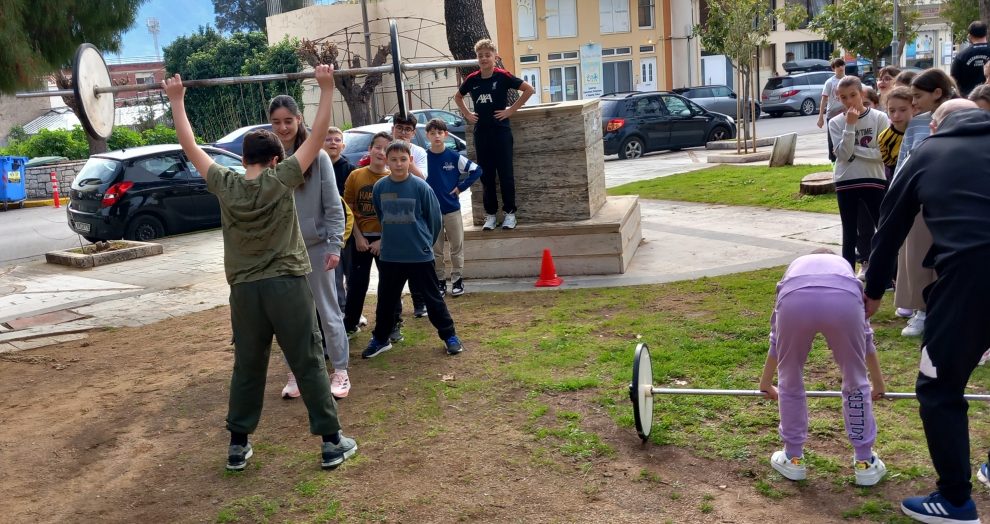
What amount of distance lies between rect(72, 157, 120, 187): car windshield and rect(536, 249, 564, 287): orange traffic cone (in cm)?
824

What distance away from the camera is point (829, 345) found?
14.0 ft

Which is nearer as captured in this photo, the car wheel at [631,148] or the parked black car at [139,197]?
the parked black car at [139,197]

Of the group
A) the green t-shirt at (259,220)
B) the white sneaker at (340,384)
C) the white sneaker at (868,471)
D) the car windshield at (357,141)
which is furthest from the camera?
the car windshield at (357,141)

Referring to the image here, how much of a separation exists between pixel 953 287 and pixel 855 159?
406 cm

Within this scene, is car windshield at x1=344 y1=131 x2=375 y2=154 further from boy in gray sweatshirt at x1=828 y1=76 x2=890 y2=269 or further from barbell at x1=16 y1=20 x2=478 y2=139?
boy in gray sweatshirt at x1=828 y1=76 x2=890 y2=269

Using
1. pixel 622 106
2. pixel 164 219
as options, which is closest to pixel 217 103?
pixel 622 106

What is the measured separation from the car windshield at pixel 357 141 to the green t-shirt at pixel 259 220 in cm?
1208

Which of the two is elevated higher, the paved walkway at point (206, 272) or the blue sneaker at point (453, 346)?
the blue sneaker at point (453, 346)

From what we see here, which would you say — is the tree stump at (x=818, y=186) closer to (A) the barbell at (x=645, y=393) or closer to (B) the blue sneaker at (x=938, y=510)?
(A) the barbell at (x=645, y=393)

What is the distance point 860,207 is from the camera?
25.6 feet

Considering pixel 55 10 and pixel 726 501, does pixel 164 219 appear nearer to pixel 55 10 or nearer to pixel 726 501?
pixel 55 10

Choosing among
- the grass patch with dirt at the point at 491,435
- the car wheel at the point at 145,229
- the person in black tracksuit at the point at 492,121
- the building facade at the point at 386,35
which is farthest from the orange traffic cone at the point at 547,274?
the building facade at the point at 386,35

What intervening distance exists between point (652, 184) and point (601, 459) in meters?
11.9

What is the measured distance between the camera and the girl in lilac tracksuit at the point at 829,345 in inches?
164
